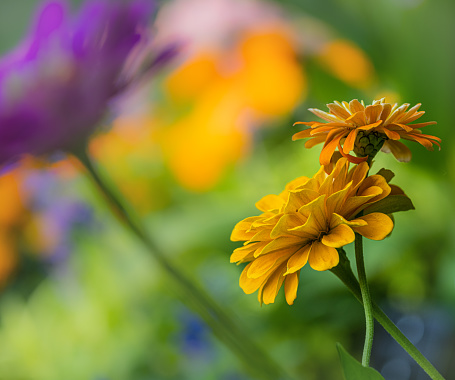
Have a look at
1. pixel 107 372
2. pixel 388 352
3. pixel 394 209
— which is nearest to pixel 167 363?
pixel 107 372

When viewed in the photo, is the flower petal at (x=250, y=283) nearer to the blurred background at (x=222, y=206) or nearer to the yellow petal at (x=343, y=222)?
the yellow petal at (x=343, y=222)

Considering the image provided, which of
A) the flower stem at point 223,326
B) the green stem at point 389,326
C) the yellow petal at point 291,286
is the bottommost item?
the flower stem at point 223,326

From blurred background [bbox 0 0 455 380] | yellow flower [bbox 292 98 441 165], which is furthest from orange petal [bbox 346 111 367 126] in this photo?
blurred background [bbox 0 0 455 380]

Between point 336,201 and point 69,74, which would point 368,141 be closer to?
point 336,201

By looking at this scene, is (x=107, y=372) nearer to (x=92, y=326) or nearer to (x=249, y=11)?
(x=92, y=326)

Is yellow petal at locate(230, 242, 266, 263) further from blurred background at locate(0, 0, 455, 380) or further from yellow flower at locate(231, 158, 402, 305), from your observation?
blurred background at locate(0, 0, 455, 380)

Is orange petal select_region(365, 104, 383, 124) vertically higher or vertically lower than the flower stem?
higher

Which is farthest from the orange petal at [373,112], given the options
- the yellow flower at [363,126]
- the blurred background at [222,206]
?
the blurred background at [222,206]
